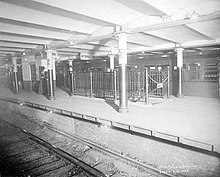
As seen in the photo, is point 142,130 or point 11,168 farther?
point 142,130

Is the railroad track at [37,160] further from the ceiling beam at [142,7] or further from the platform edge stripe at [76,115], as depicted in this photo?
the ceiling beam at [142,7]

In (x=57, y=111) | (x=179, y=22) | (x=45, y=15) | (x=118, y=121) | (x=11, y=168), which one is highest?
(x=45, y=15)

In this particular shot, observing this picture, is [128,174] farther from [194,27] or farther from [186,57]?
[186,57]

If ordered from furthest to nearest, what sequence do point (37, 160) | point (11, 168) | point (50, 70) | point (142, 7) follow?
point (50, 70)
point (142, 7)
point (37, 160)
point (11, 168)

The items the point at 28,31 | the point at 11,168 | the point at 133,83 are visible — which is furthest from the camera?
the point at 133,83

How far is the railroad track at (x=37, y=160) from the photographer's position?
4.78 metres

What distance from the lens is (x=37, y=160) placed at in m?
5.49

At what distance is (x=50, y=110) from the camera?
9758 mm

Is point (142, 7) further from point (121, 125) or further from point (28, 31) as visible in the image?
point (28, 31)

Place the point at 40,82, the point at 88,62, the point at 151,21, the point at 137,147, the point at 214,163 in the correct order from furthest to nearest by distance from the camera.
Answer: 1. the point at 88,62
2. the point at 40,82
3. the point at 151,21
4. the point at 137,147
5. the point at 214,163

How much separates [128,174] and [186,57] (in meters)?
10.9

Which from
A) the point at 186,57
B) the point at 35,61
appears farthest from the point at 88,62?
the point at 186,57

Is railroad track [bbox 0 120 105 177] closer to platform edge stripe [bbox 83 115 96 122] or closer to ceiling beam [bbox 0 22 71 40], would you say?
platform edge stripe [bbox 83 115 96 122]

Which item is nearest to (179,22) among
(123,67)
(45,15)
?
(123,67)
